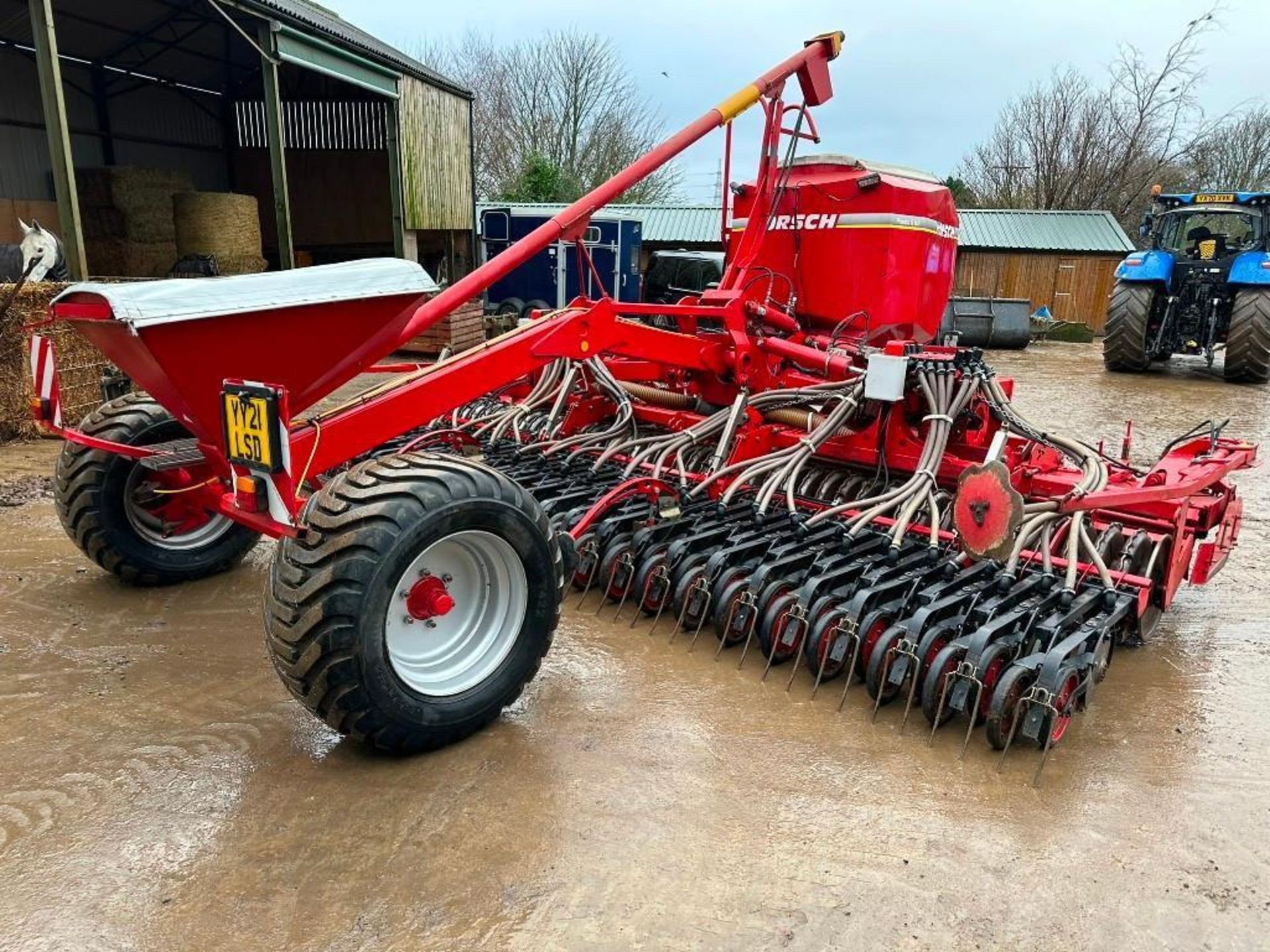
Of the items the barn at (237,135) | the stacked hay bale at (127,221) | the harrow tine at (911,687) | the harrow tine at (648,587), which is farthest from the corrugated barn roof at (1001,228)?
the harrow tine at (911,687)

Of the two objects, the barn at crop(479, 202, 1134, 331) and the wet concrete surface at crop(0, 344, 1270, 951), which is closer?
the wet concrete surface at crop(0, 344, 1270, 951)

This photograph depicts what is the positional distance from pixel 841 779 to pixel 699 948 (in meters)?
0.81

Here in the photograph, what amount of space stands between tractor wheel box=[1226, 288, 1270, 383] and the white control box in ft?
30.8

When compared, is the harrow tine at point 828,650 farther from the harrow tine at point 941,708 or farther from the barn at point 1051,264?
the barn at point 1051,264

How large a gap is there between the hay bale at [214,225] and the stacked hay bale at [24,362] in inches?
172

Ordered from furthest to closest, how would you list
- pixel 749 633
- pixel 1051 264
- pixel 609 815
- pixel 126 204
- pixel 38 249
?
pixel 1051 264 → pixel 126 204 → pixel 38 249 → pixel 749 633 → pixel 609 815

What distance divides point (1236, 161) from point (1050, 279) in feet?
50.2

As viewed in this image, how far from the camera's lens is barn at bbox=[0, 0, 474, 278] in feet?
31.9

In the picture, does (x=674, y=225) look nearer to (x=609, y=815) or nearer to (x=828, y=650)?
(x=828, y=650)

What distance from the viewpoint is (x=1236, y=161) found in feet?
95.1

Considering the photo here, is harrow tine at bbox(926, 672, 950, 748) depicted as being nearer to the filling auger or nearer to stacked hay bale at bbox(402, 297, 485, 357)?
the filling auger

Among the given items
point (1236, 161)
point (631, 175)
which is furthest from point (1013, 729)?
point (1236, 161)

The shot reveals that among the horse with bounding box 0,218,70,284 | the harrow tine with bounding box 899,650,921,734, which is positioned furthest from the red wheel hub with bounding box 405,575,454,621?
the horse with bounding box 0,218,70,284

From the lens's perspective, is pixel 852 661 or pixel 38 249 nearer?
pixel 852 661
